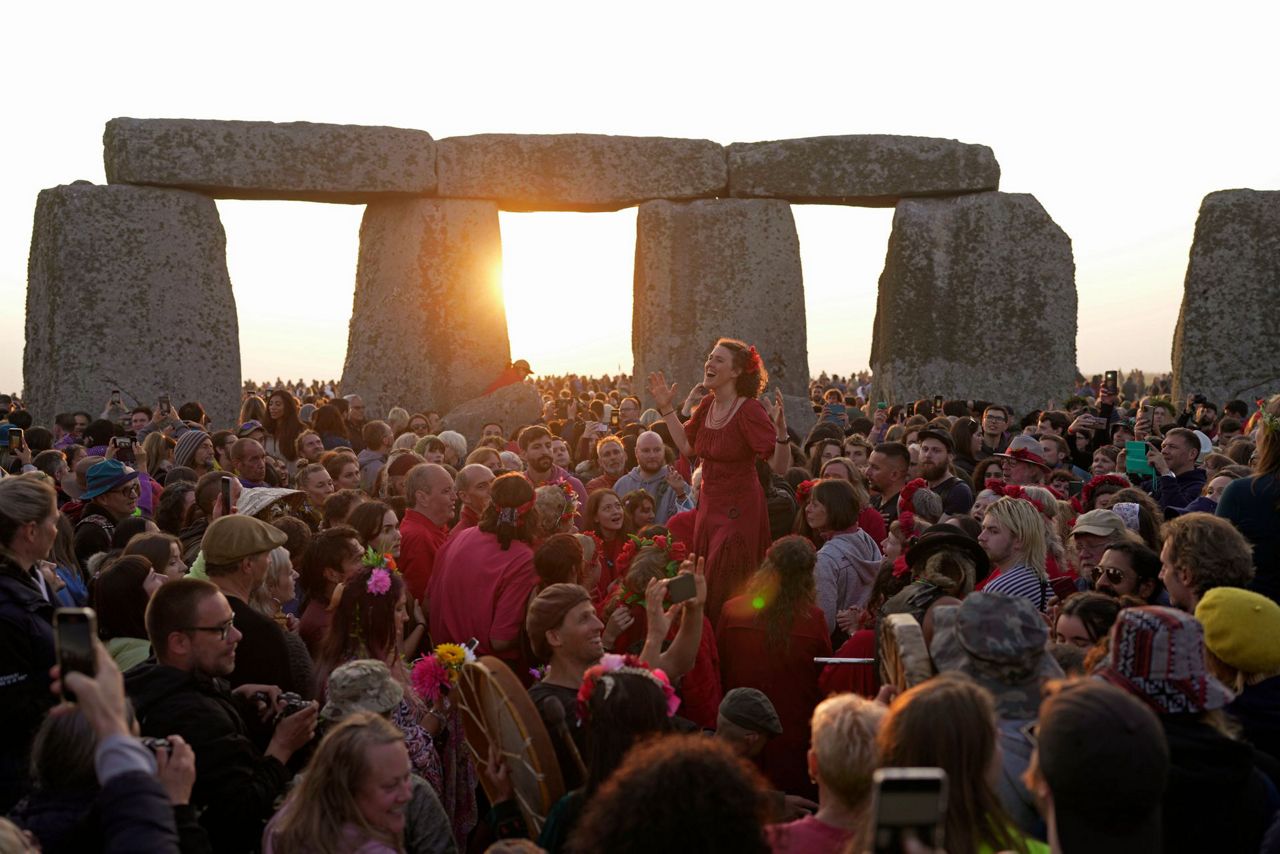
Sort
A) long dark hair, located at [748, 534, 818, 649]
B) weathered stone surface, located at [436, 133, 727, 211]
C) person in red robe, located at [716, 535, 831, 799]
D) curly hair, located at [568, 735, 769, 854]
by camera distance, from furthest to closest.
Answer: weathered stone surface, located at [436, 133, 727, 211], long dark hair, located at [748, 534, 818, 649], person in red robe, located at [716, 535, 831, 799], curly hair, located at [568, 735, 769, 854]

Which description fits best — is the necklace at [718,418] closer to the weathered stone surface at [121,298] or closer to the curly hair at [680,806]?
the curly hair at [680,806]

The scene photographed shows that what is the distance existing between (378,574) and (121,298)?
1147 cm

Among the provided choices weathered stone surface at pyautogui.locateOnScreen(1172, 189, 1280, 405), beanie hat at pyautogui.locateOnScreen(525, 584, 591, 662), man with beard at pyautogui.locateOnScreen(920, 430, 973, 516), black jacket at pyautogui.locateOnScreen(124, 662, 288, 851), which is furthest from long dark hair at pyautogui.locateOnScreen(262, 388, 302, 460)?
weathered stone surface at pyautogui.locateOnScreen(1172, 189, 1280, 405)

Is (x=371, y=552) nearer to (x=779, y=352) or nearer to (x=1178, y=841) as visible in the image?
(x=1178, y=841)

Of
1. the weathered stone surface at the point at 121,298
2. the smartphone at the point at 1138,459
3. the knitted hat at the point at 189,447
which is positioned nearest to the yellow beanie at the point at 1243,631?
the smartphone at the point at 1138,459

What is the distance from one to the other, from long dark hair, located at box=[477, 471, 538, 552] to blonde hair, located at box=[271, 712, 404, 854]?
2460 millimetres

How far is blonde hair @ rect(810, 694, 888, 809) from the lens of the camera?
2.92m

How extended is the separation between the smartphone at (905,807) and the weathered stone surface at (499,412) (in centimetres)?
1283

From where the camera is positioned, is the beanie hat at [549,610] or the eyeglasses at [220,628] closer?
the eyeglasses at [220,628]

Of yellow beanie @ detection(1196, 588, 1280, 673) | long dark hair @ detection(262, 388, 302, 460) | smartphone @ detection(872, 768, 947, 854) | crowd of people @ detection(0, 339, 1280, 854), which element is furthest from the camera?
long dark hair @ detection(262, 388, 302, 460)

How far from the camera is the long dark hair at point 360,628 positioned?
4715 millimetres

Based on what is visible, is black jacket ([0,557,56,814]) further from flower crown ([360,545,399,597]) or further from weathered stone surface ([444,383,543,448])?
weathered stone surface ([444,383,543,448])

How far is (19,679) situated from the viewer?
3988mm

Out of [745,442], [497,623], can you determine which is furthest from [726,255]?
[497,623]
